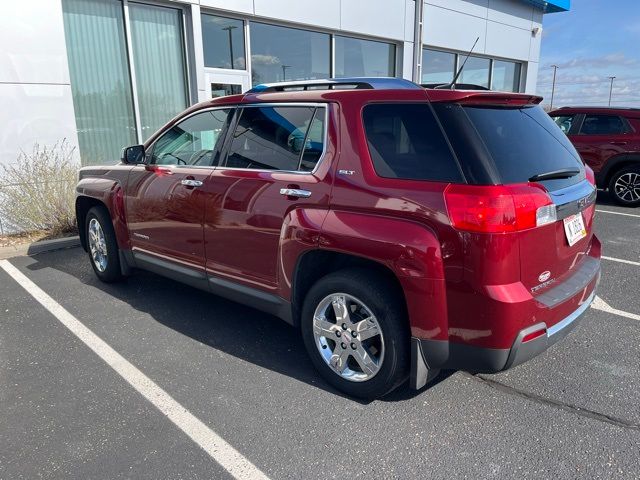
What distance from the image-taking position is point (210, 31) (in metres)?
9.46

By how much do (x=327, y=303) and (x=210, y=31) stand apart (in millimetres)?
7970

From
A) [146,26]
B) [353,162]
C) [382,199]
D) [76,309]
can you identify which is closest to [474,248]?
[382,199]

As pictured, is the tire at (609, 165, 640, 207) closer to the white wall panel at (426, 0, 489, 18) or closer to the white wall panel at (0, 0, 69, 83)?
the white wall panel at (426, 0, 489, 18)

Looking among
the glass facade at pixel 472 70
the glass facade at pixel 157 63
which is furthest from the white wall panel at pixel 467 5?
the glass facade at pixel 157 63

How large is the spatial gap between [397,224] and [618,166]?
8838 mm

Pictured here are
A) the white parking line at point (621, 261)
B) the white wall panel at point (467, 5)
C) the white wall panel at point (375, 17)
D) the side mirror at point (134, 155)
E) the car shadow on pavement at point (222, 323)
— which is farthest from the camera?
the white wall panel at point (467, 5)

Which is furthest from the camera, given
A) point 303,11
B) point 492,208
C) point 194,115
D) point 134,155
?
point 303,11

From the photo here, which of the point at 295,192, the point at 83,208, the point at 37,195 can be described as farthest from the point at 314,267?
the point at 37,195

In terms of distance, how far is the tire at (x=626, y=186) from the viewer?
940cm

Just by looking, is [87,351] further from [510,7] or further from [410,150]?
[510,7]

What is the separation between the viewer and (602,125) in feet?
31.9

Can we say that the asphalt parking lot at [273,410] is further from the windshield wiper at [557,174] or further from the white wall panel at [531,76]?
the white wall panel at [531,76]

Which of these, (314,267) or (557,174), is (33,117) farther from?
(557,174)

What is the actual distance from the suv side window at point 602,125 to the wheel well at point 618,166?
1.83 feet
